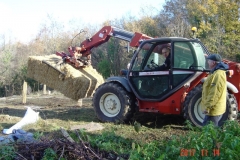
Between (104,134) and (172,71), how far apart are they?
2.40 m

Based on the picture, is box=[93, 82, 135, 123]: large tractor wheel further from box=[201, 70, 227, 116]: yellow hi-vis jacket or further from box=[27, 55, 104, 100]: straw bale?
box=[201, 70, 227, 116]: yellow hi-vis jacket

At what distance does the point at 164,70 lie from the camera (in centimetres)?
792

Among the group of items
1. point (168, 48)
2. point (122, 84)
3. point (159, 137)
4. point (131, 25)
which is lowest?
point (159, 137)

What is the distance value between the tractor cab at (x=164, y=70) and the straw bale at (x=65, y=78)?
206 centimetres

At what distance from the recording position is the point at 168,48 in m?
8.04

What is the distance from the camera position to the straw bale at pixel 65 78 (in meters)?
10.0

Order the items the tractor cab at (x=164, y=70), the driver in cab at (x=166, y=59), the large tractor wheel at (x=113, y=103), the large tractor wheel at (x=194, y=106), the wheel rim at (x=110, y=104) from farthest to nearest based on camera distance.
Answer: the wheel rim at (x=110, y=104), the large tractor wheel at (x=113, y=103), the driver in cab at (x=166, y=59), the tractor cab at (x=164, y=70), the large tractor wheel at (x=194, y=106)

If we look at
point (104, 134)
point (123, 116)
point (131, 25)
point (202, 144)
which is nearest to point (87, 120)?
point (123, 116)

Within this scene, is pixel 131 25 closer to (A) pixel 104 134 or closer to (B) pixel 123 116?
(B) pixel 123 116

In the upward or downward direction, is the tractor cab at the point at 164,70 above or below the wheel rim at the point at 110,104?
above

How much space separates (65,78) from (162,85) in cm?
337
